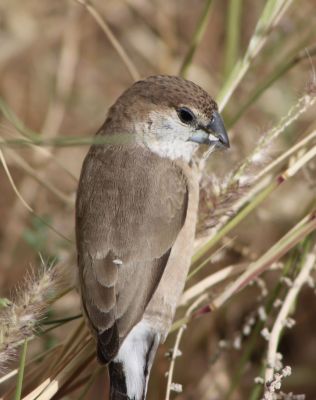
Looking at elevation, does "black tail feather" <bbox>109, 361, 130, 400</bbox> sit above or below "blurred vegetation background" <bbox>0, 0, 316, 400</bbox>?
below

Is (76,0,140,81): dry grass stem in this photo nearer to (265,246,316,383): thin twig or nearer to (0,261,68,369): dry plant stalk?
(265,246,316,383): thin twig

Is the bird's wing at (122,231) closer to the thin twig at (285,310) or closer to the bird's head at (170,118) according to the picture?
the bird's head at (170,118)

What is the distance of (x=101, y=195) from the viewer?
317 cm

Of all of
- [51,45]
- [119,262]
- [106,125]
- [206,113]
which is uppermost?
[51,45]

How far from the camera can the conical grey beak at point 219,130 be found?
3266 millimetres

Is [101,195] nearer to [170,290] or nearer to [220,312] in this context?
[170,290]

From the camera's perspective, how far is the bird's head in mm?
3279

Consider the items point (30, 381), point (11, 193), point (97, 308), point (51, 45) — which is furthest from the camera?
point (51, 45)

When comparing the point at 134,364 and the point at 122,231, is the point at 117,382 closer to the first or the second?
the point at 134,364

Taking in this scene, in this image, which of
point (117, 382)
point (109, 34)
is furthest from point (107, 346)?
point (109, 34)

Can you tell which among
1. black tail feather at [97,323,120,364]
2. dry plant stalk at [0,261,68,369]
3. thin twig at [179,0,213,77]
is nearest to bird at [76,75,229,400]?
black tail feather at [97,323,120,364]

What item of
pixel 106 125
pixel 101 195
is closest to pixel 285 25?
pixel 106 125

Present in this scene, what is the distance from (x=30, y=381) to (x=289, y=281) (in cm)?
103

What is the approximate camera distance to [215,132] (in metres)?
3.28
